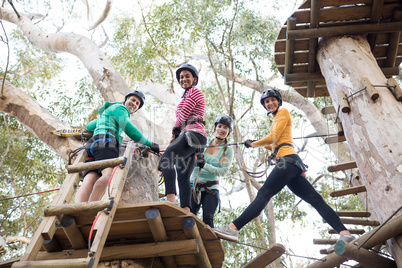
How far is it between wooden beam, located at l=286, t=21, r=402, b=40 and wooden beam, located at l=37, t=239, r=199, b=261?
238cm

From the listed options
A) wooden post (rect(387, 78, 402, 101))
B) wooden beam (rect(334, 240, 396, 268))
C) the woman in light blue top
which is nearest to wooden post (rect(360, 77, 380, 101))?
wooden post (rect(387, 78, 402, 101))

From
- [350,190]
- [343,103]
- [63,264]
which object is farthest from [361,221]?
[63,264]

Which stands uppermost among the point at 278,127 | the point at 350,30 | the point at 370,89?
the point at 350,30

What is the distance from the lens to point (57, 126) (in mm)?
4582

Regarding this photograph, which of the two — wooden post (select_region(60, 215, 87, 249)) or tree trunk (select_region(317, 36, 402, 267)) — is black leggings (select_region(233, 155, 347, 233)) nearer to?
tree trunk (select_region(317, 36, 402, 267))

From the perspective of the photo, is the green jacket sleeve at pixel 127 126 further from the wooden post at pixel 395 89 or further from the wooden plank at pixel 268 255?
the wooden post at pixel 395 89

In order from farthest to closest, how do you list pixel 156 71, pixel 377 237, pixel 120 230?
1. pixel 156 71
2. pixel 120 230
3. pixel 377 237

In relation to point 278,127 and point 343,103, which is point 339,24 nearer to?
point 343,103

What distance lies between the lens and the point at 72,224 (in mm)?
2506

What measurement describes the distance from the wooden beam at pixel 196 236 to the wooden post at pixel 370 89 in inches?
72.0

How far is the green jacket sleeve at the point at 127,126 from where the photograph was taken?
3.29 m

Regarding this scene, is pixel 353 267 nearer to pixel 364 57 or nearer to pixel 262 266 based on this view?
pixel 262 266

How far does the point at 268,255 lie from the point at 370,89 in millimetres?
1657

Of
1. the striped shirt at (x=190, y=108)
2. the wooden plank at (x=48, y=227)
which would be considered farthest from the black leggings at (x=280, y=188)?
the wooden plank at (x=48, y=227)
